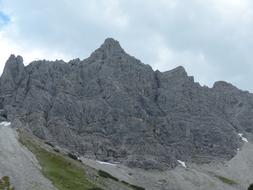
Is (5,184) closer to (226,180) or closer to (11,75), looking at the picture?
(226,180)

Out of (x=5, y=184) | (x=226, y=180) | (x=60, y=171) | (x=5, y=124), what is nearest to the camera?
(x=5, y=184)

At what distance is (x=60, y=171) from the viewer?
96438 millimetres

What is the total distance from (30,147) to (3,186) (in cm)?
4539

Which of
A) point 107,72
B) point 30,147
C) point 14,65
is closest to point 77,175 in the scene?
point 30,147

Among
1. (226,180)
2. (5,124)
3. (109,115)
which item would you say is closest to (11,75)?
(5,124)

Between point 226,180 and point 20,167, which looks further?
point 226,180

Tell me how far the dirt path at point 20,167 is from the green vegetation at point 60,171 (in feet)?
5.90

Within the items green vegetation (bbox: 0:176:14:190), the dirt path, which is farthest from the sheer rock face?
green vegetation (bbox: 0:176:14:190)

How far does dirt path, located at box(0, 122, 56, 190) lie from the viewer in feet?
249

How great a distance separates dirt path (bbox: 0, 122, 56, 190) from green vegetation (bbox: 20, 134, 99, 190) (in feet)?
5.90

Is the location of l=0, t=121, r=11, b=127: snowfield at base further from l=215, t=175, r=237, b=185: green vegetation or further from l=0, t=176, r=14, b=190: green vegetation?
l=0, t=176, r=14, b=190: green vegetation

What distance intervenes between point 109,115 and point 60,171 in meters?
78.1

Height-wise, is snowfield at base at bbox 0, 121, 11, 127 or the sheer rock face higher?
the sheer rock face

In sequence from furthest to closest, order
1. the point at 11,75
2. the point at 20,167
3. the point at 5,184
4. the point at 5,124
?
the point at 11,75 < the point at 5,124 < the point at 20,167 < the point at 5,184
